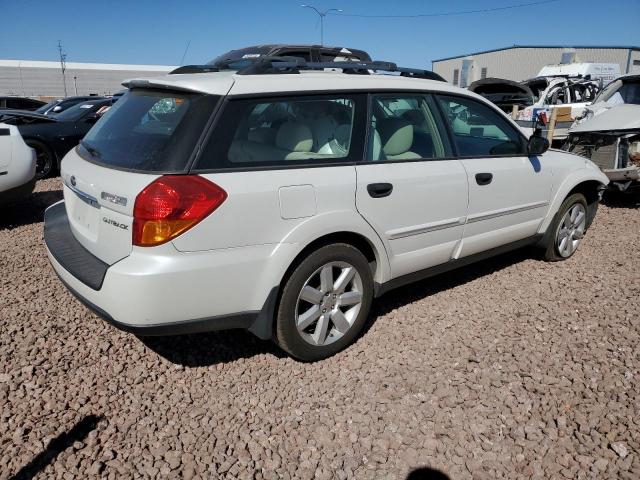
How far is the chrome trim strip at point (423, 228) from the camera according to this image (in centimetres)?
324

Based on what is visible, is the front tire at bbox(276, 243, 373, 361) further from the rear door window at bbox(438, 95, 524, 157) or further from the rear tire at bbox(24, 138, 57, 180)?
the rear tire at bbox(24, 138, 57, 180)

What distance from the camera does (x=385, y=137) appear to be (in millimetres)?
3281

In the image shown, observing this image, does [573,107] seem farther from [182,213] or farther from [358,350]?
[182,213]

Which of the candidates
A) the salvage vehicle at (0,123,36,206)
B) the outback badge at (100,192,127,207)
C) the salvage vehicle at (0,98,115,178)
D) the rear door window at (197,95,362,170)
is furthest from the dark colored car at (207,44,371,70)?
the outback badge at (100,192,127,207)

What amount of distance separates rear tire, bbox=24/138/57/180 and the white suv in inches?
246

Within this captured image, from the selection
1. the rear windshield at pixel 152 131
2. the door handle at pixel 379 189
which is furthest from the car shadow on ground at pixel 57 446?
the door handle at pixel 379 189

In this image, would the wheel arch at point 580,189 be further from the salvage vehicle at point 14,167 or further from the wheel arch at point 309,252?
the salvage vehicle at point 14,167

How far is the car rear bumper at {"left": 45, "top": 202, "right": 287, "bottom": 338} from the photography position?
95.5 inches

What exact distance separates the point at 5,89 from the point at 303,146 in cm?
7444

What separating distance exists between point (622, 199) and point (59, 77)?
7616 cm

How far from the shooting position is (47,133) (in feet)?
29.8

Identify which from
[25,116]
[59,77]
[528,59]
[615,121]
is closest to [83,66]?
[59,77]

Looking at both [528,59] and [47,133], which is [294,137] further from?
[528,59]

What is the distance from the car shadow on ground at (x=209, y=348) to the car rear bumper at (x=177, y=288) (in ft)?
1.77
